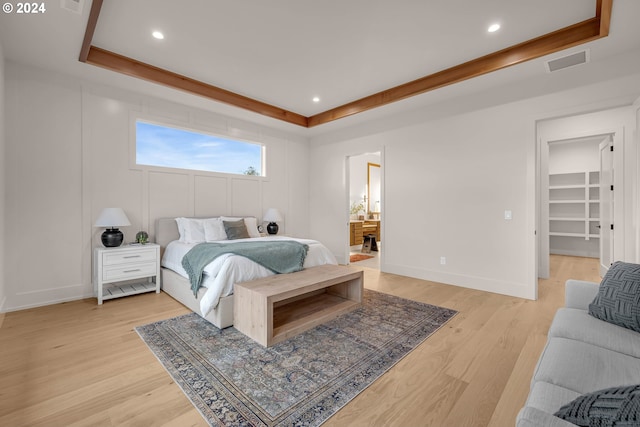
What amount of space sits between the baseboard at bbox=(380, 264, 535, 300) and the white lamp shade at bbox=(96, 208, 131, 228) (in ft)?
13.1

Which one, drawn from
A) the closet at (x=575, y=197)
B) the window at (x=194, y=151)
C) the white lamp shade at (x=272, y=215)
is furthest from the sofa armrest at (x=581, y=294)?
the closet at (x=575, y=197)

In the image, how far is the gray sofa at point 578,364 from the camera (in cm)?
107

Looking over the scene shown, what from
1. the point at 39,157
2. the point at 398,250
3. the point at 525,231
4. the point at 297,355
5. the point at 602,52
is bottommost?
the point at 297,355

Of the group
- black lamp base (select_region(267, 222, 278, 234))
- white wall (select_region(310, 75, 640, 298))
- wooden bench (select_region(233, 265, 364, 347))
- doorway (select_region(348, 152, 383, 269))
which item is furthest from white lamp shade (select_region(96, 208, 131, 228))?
doorway (select_region(348, 152, 383, 269))

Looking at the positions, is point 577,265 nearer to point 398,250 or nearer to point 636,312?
point 398,250

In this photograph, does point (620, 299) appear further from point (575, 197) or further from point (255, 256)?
point (575, 197)

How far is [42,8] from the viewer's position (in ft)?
7.72

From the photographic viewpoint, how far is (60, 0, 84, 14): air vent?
2268 mm

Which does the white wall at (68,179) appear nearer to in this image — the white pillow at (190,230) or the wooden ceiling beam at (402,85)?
the white pillow at (190,230)

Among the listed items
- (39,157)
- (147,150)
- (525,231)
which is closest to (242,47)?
(147,150)

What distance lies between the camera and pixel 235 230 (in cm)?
444

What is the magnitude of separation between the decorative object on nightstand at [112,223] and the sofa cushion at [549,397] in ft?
13.3

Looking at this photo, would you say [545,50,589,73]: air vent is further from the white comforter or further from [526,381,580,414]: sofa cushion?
the white comforter

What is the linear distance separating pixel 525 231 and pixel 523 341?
1.71 m
